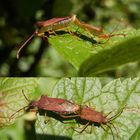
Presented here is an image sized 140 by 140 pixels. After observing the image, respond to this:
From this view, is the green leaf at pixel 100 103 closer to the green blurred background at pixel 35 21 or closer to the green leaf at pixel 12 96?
the green leaf at pixel 12 96

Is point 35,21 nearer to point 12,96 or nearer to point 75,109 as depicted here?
point 12,96

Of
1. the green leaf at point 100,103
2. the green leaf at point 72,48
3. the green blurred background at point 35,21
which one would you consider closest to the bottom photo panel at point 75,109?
the green leaf at point 100,103

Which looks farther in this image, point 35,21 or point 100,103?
point 35,21

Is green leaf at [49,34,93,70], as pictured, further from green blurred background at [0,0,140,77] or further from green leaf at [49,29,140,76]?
green blurred background at [0,0,140,77]

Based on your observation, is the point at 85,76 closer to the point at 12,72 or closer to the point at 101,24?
the point at 12,72

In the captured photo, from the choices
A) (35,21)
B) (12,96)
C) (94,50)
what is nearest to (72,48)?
(94,50)

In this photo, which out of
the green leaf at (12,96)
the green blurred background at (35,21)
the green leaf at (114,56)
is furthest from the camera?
the green blurred background at (35,21)
